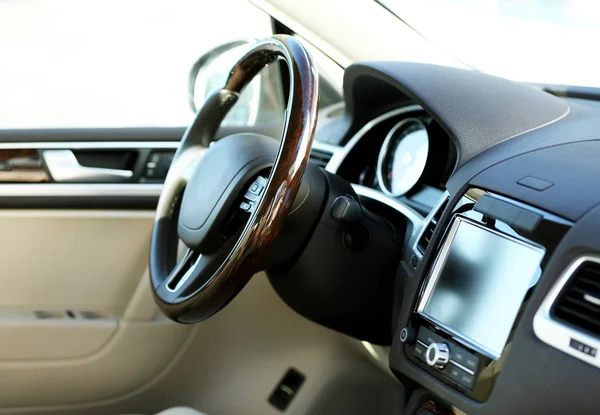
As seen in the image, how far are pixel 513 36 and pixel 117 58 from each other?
1.09 metres

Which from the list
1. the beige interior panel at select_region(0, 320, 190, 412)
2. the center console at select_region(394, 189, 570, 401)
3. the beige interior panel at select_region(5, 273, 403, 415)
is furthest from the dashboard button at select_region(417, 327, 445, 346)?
the beige interior panel at select_region(0, 320, 190, 412)

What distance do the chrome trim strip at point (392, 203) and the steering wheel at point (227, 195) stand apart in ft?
0.92

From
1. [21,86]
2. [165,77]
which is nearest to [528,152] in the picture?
[165,77]

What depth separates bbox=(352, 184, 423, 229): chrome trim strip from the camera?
48.7 inches

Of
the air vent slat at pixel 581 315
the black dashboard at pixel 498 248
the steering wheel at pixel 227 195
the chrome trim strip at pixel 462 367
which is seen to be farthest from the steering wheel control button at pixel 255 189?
the air vent slat at pixel 581 315

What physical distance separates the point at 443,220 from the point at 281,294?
47cm

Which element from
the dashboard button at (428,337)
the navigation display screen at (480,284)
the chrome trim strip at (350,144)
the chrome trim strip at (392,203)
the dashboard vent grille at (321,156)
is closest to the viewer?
the navigation display screen at (480,284)

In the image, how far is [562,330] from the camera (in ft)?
2.56

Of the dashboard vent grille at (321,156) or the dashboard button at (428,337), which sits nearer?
the dashboard button at (428,337)

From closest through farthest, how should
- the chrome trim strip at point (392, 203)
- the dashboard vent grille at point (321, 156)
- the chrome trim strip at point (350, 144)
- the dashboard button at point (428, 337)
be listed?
1. the dashboard button at point (428, 337)
2. the chrome trim strip at point (392, 203)
3. the chrome trim strip at point (350, 144)
4. the dashboard vent grille at point (321, 156)

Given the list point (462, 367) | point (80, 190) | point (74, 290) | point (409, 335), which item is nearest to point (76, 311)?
point (74, 290)

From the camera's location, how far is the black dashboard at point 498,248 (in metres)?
0.79

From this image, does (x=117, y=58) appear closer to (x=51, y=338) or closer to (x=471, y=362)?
(x=51, y=338)

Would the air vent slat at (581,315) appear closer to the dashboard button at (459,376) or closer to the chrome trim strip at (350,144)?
the dashboard button at (459,376)
